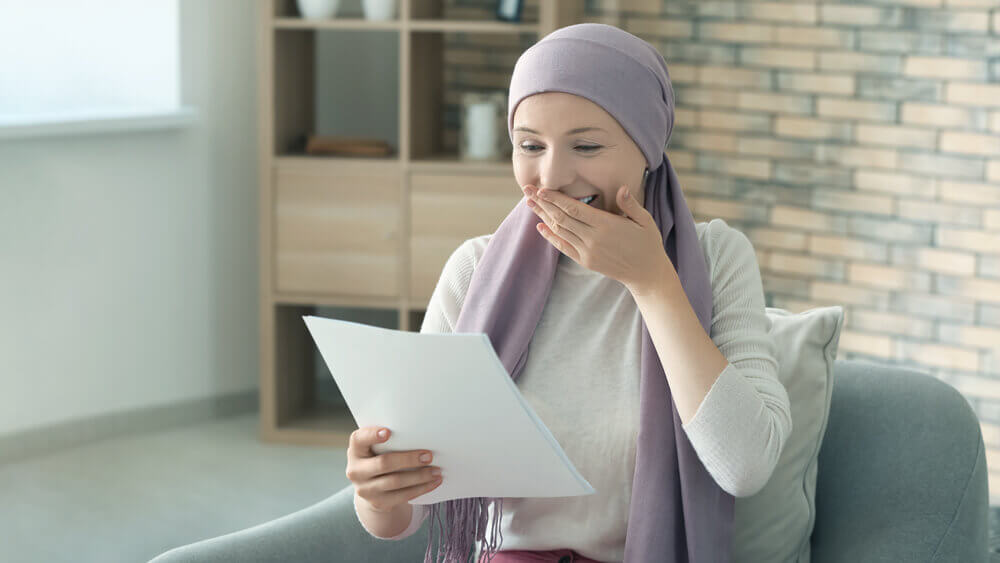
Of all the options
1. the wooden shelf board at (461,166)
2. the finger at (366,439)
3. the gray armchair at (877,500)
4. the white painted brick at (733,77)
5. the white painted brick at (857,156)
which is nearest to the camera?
the finger at (366,439)

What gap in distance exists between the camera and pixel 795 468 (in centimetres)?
151

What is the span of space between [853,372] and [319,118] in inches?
112

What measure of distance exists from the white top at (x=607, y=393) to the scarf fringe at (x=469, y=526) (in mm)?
24

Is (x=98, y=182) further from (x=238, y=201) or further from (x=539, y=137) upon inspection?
(x=539, y=137)

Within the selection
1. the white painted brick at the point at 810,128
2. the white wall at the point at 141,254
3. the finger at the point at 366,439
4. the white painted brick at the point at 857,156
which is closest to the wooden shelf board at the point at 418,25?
the white wall at the point at 141,254

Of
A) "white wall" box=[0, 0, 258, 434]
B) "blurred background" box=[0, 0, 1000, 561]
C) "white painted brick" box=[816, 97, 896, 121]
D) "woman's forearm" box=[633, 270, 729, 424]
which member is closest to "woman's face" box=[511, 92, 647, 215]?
"woman's forearm" box=[633, 270, 729, 424]

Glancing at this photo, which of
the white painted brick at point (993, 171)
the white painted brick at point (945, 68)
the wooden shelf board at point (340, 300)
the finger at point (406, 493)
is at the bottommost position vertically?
the wooden shelf board at point (340, 300)

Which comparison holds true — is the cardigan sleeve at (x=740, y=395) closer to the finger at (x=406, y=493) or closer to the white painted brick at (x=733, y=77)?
the finger at (x=406, y=493)

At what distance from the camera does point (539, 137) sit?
1.41 metres

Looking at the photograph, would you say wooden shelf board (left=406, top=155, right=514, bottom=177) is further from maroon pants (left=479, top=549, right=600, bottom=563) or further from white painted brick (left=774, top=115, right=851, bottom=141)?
maroon pants (left=479, top=549, right=600, bottom=563)

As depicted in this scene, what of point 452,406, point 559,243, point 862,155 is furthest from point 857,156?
point 452,406

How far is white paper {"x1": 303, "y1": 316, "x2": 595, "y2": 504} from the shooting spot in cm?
113

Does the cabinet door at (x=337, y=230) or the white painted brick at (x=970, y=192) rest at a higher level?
the white painted brick at (x=970, y=192)

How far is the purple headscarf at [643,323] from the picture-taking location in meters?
1.39
